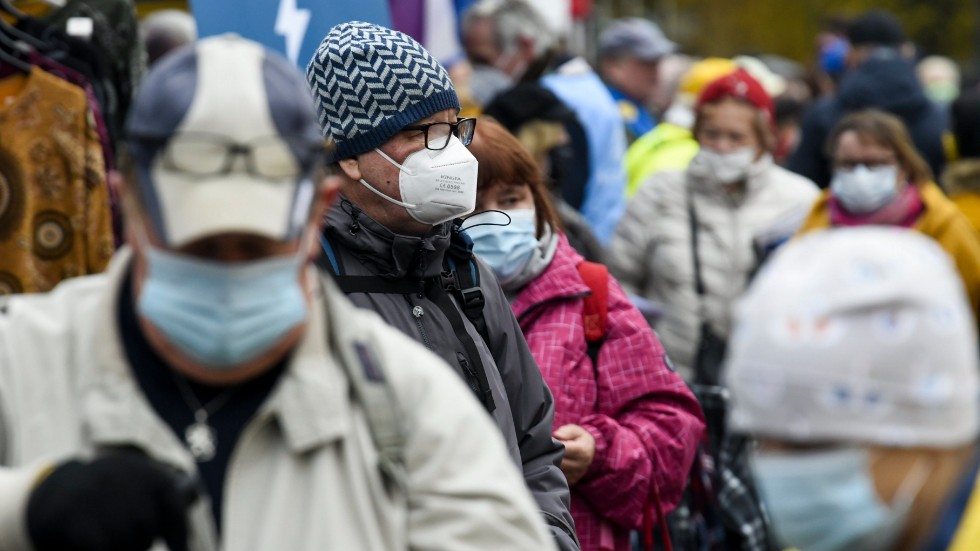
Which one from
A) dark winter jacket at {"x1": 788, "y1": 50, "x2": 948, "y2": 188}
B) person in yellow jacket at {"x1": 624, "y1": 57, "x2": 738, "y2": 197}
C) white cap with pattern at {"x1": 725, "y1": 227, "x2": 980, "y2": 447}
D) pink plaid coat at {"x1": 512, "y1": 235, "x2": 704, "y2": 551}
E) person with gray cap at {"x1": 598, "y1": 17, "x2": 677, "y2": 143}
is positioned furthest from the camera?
dark winter jacket at {"x1": 788, "y1": 50, "x2": 948, "y2": 188}

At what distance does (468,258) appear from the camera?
4.11 metres

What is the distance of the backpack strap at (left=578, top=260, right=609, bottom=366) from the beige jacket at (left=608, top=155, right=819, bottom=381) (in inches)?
98.4

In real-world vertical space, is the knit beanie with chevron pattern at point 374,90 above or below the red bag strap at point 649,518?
above

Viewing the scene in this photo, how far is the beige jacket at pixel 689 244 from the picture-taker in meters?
7.35

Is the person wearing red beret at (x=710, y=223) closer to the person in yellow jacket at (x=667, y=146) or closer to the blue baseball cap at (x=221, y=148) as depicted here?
the person in yellow jacket at (x=667, y=146)

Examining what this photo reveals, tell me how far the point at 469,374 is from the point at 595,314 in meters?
1.10

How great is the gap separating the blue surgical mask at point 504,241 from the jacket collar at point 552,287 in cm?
7

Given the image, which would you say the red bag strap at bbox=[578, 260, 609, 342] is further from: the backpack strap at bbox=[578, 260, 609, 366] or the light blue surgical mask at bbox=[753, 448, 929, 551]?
the light blue surgical mask at bbox=[753, 448, 929, 551]

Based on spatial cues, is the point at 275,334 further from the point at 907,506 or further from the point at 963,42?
the point at 963,42

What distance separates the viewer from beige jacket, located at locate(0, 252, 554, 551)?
2.36 m

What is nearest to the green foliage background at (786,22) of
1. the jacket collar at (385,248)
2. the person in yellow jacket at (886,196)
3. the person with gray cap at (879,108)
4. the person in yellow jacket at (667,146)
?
the person with gray cap at (879,108)

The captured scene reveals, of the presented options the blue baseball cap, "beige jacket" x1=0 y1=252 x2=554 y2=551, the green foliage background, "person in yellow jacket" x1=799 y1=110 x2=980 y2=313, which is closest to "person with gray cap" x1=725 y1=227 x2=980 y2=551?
"beige jacket" x1=0 y1=252 x2=554 y2=551

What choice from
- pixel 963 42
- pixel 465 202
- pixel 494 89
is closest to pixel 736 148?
pixel 494 89

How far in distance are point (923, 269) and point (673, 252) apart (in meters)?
5.05
